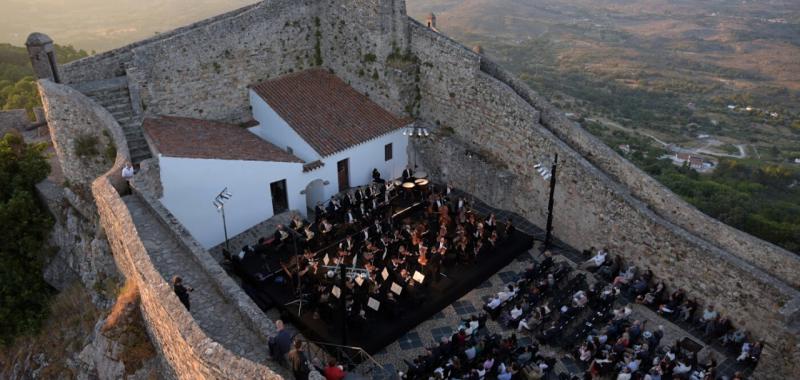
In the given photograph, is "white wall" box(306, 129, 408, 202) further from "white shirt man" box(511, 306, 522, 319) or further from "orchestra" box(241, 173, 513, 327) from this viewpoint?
"white shirt man" box(511, 306, 522, 319)

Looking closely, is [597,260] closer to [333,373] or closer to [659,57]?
[333,373]

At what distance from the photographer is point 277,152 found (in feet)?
62.7

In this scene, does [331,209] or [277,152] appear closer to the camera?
[331,209]

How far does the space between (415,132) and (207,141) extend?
6904mm

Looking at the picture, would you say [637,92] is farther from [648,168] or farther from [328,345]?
[328,345]

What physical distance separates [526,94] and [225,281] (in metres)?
11.6

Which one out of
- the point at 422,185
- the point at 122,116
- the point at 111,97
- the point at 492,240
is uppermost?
the point at 111,97

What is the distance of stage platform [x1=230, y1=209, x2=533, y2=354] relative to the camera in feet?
45.7

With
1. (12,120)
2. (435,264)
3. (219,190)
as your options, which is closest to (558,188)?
(435,264)

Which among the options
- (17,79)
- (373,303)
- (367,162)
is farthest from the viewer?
(17,79)

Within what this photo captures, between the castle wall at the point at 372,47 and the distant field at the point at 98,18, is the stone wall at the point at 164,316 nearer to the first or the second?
the castle wall at the point at 372,47

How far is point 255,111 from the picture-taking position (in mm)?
21531

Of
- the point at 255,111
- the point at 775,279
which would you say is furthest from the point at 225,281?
the point at 775,279

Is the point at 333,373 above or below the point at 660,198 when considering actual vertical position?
above
